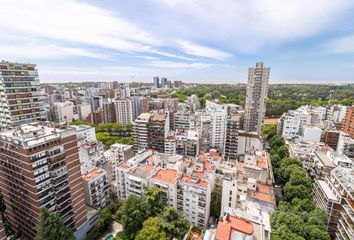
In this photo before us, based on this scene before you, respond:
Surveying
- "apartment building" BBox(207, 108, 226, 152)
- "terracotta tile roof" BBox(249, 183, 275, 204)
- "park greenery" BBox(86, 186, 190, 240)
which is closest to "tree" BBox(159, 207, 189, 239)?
"park greenery" BBox(86, 186, 190, 240)

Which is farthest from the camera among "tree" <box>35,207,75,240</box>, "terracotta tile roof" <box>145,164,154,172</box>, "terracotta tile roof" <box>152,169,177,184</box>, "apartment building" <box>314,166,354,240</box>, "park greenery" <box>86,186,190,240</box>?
"terracotta tile roof" <box>145,164,154,172</box>

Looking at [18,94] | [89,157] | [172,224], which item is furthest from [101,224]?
[18,94]

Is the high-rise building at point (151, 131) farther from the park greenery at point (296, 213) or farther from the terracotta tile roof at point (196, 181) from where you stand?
the park greenery at point (296, 213)

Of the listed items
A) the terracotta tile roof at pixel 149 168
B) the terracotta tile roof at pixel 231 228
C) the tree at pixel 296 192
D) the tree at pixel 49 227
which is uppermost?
the terracotta tile roof at pixel 231 228

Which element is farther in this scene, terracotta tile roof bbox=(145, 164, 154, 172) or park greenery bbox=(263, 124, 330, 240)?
terracotta tile roof bbox=(145, 164, 154, 172)

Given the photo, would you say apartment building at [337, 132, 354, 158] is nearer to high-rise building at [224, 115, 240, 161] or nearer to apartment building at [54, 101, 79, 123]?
high-rise building at [224, 115, 240, 161]

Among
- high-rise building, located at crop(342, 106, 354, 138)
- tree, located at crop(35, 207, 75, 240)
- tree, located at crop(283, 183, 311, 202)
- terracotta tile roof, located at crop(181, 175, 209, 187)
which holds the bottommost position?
tree, located at crop(283, 183, 311, 202)

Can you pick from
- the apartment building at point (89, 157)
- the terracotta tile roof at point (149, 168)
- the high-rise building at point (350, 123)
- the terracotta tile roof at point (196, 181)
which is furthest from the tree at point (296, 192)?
the high-rise building at point (350, 123)
